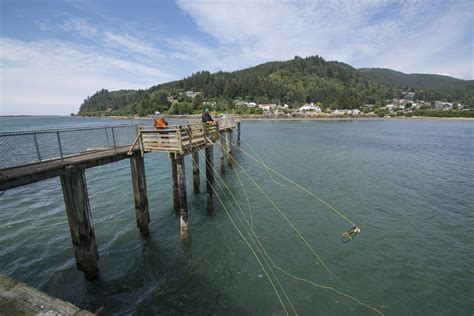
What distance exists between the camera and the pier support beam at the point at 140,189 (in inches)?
460

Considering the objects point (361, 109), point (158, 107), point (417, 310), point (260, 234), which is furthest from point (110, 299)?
point (361, 109)

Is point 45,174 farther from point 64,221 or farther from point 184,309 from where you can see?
point 64,221

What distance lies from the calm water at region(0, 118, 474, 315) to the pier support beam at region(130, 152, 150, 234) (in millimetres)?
830

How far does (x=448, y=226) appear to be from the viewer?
13.2 metres

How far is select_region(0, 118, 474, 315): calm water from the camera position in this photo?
27.5 ft

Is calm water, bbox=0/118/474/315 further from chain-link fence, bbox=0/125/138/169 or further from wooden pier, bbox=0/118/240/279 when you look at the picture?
chain-link fence, bbox=0/125/138/169

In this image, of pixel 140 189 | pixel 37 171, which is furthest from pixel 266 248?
pixel 37 171

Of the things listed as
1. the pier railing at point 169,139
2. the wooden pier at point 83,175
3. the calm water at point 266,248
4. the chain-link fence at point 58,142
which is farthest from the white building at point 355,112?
the chain-link fence at point 58,142

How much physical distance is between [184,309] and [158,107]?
187798 millimetres

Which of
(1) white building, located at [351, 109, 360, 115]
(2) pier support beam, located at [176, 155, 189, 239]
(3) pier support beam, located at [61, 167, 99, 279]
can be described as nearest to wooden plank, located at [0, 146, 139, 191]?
(3) pier support beam, located at [61, 167, 99, 279]

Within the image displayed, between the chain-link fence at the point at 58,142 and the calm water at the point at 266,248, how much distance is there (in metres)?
4.66

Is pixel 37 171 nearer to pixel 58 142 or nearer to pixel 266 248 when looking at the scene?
pixel 58 142

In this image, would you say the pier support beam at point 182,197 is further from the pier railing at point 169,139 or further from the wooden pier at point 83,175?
the pier railing at point 169,139

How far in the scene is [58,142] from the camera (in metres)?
8.66
